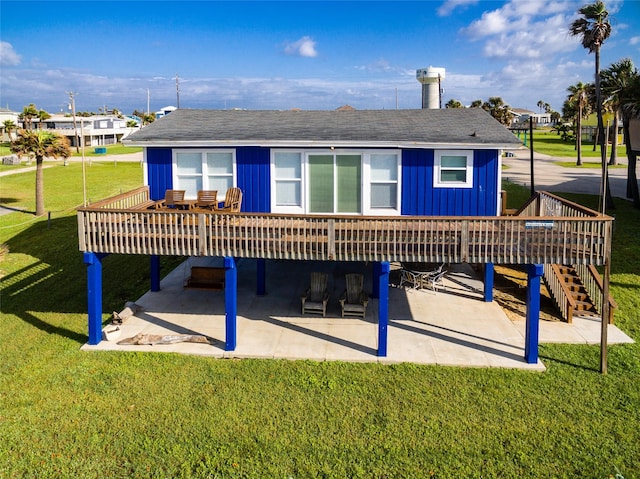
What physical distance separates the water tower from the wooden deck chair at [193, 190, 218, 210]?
10.2 metres

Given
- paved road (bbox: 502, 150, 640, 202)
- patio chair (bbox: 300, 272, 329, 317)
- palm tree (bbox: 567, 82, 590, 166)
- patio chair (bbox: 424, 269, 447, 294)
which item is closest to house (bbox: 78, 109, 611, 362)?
patio chair (bbox: 424, 269, 447, 294)

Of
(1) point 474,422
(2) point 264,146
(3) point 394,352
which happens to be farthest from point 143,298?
(1) point 474,422

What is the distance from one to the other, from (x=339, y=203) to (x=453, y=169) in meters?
3.13

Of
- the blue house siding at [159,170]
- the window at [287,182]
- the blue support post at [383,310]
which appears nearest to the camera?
the blue support post at [383,310]

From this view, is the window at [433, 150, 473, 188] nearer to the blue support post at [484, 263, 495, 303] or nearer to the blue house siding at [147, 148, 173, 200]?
the blue support post at [484, 263, 495, 303]

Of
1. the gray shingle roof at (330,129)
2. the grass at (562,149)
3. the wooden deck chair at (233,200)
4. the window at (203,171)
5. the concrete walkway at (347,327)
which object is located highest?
the grass at (562,149)

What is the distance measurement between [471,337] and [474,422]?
4.02 meters

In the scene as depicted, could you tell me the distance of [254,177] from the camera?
14727 mm

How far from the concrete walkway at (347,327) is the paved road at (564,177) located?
20435 mm

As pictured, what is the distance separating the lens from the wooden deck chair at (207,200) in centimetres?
1447

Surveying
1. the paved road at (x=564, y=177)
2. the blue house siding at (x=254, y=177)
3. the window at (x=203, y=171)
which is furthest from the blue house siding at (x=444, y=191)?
the paved road at (x=564, y=177)

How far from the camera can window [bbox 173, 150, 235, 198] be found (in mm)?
14805

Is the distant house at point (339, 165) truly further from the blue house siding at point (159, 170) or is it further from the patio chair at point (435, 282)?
the patio chair at point (435, 282)

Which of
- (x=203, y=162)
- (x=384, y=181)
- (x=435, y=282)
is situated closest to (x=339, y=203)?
(x=384, y=181)
